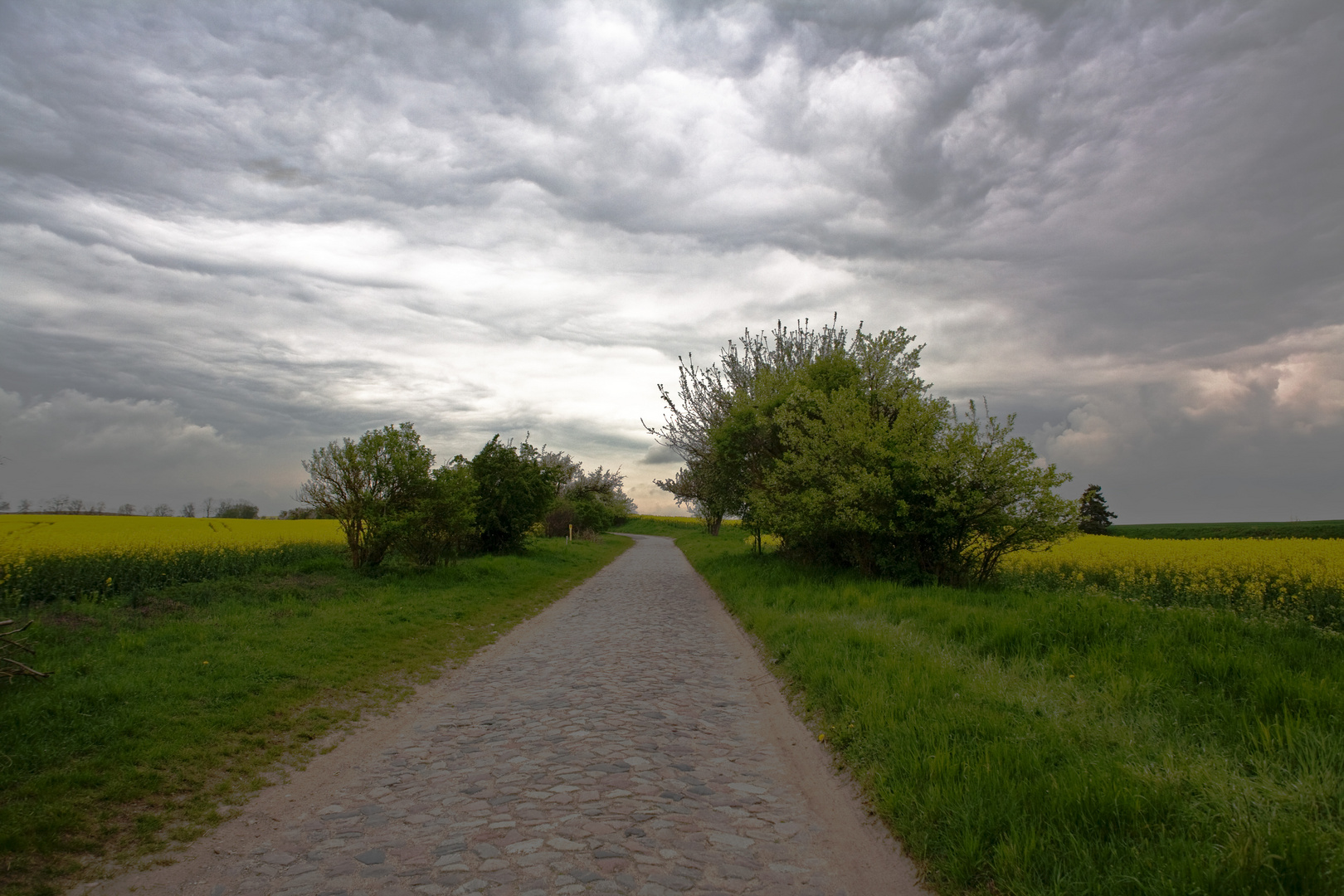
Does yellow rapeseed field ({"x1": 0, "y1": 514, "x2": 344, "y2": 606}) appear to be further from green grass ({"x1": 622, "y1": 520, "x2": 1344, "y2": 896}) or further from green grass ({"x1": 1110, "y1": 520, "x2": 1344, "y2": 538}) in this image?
green grass ({"x1": 1110, "y1": 520, "x2": 1344, "y2": 538})

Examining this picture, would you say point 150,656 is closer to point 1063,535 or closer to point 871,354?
point 1063,535

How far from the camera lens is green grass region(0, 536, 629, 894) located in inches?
183

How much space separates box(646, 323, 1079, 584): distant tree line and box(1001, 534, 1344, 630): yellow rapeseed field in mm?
1601

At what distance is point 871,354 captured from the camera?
1838 cm

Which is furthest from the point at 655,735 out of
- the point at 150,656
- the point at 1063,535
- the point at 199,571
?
the point at 199,571

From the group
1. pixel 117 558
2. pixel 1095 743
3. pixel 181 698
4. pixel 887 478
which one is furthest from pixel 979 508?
pixel 117 558

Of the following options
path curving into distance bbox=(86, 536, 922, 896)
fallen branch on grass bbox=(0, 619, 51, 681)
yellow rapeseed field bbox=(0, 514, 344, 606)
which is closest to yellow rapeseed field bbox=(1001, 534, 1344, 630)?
path curving into distance bbox=(86, 536, 922, 896)

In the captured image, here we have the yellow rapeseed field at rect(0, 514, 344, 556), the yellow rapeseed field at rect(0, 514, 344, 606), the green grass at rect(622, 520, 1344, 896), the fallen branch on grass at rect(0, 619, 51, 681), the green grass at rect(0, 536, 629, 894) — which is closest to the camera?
the green grass at rect(622, 520, 1344, 896)

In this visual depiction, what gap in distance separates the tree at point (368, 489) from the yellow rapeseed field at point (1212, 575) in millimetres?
14224

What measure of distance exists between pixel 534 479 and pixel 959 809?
23806mm

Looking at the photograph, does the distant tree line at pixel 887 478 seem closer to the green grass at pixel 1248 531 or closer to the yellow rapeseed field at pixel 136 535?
the yellow rapeseed field at pixel 136 535

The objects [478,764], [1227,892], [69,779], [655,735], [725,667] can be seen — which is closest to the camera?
[1227,892]

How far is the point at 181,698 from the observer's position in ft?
22.6

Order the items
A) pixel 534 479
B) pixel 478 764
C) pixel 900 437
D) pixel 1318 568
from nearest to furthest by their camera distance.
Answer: pixel 478 764 → pixel 1318 568 → pixel 900 437 → pixel 534 479
